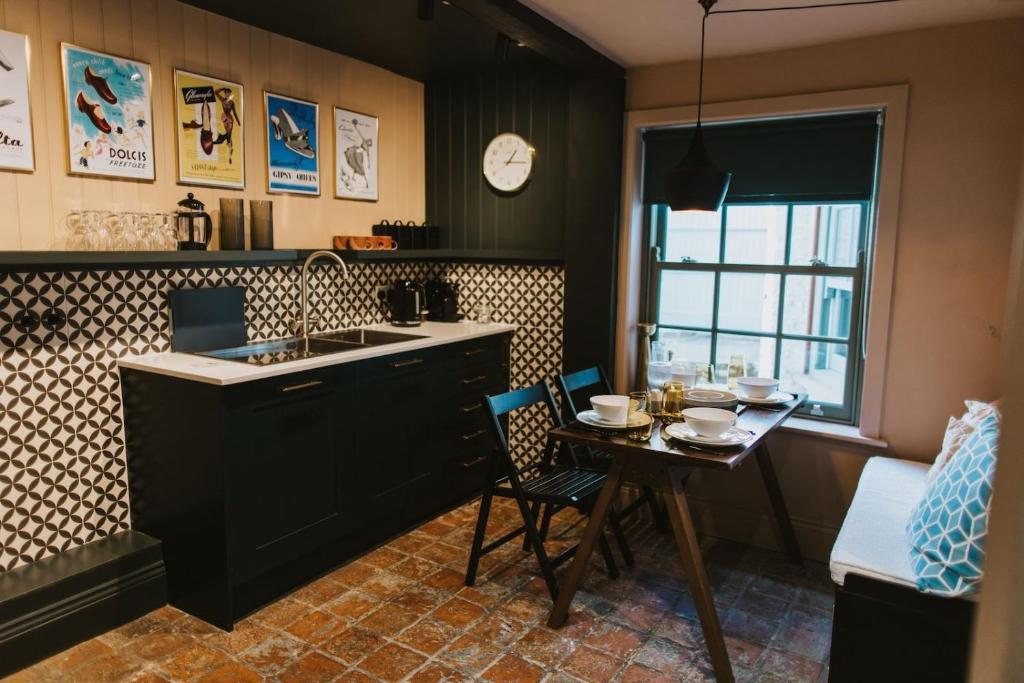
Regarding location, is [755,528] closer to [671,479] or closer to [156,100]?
[671,479]

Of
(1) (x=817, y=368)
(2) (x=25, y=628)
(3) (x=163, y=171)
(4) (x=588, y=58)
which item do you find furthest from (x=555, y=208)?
(2) (x=25, y=628)

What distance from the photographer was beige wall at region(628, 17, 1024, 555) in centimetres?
293

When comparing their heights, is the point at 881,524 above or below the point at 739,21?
below

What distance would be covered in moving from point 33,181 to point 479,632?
249 cm

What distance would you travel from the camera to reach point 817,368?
11.8ft

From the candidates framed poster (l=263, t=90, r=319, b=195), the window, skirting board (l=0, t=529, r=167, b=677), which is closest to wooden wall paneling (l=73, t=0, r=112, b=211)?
framed poster (l=263, t=90, r=319, b=195)

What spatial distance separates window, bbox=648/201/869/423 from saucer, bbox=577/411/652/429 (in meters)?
1.06

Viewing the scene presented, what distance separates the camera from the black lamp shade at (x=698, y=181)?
2.83m

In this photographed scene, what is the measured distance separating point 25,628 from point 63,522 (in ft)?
1.45

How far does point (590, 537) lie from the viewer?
8.91ft

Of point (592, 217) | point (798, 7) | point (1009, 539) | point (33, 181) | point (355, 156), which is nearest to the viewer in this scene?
point (1009, 539)

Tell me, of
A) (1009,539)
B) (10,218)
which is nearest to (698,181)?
(1009,539)

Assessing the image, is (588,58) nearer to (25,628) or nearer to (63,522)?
(63,522)

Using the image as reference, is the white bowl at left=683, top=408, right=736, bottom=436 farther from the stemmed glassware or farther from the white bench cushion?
the stemmed glassware
